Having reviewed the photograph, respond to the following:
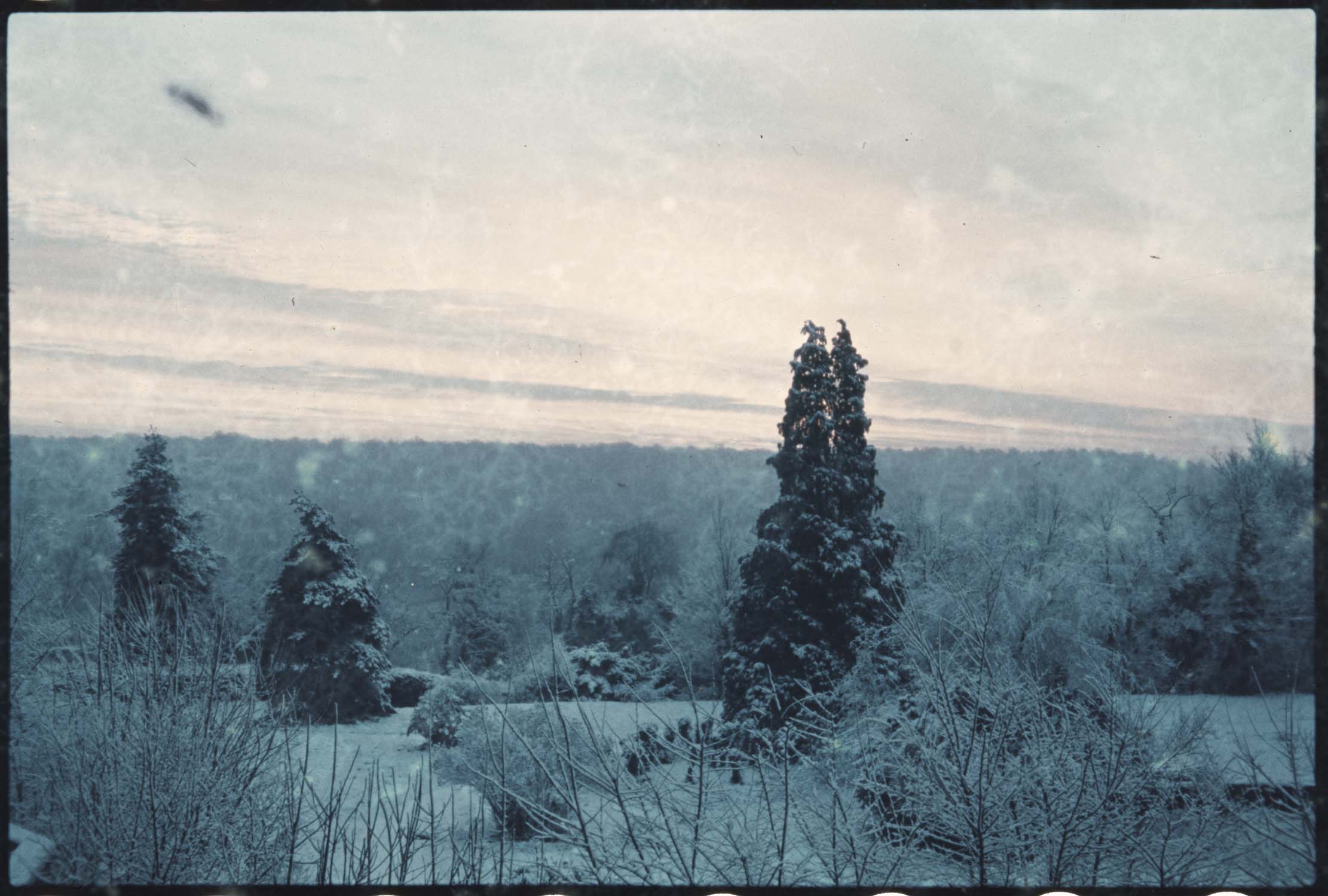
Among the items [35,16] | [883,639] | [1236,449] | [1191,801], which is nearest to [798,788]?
[1191,801]

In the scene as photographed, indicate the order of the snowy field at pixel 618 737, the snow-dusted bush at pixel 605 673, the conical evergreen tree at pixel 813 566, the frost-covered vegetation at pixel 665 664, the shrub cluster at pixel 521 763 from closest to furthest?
the shrub cluster at pixel 521 763 < the snowy field at pixel 618 737 < the frost-covered vegetation at pixel 665 664 < the snow-dusted bush at pixel 605 673 < the conical evergreen tree at pixel 813 566

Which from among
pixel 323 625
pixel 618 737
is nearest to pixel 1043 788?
pixel 618 737

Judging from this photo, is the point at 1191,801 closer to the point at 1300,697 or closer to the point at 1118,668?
the point at 1300,697

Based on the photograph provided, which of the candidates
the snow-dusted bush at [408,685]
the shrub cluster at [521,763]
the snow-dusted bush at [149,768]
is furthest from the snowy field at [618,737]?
the snow-dusted bush at [408,685]

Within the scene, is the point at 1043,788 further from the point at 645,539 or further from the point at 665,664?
the point at 645,539

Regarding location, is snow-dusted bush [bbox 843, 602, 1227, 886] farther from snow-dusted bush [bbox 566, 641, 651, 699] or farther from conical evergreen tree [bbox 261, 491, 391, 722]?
conical evergreen tree [bbox 261, 491, 391, 722]

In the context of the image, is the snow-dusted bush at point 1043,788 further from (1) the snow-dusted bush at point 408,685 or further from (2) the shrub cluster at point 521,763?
(1) the snow-dusted bush at point 408,685
